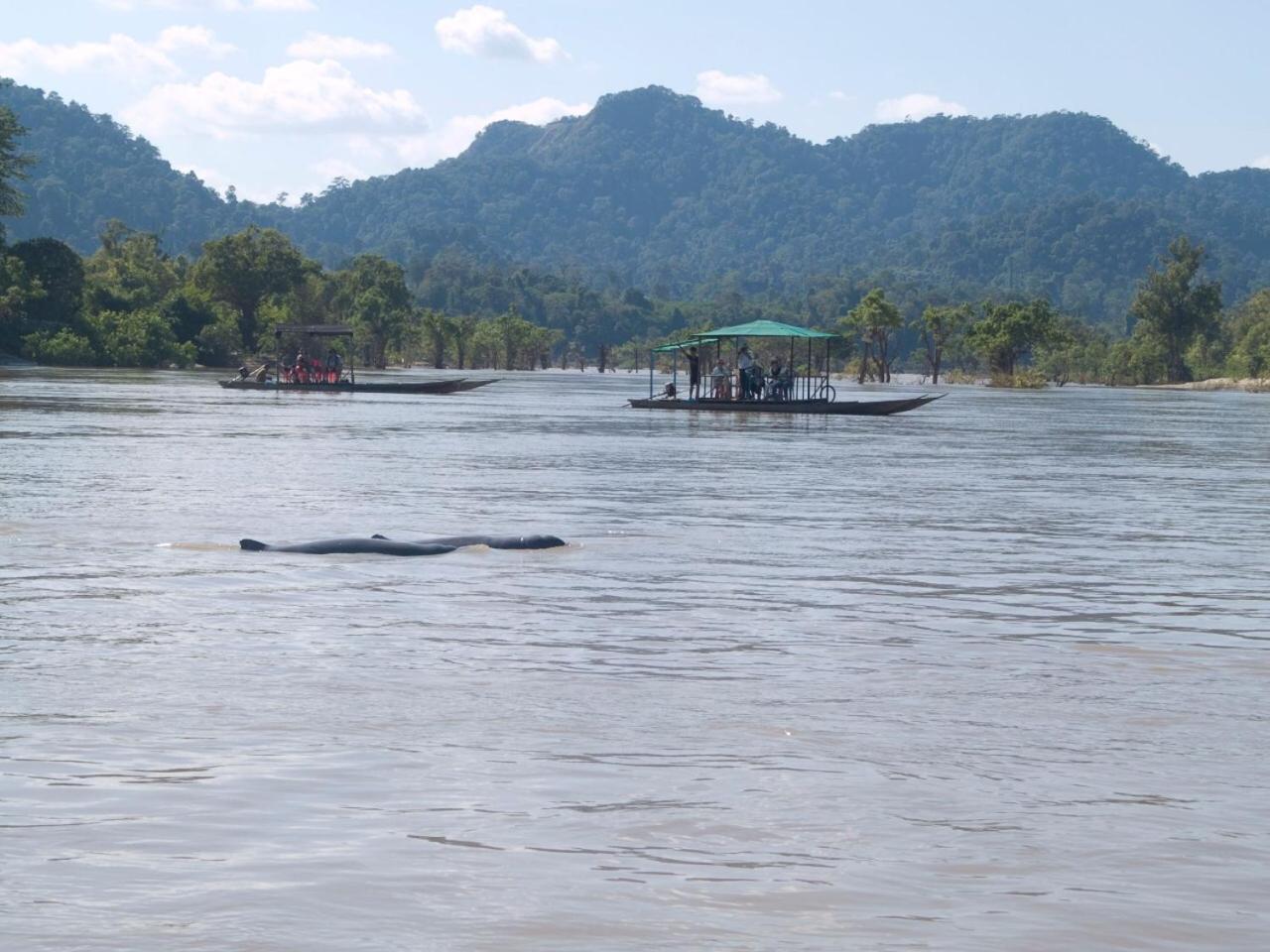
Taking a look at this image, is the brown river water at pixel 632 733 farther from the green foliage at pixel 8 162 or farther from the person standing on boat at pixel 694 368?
the green foliage at pixel 8 162

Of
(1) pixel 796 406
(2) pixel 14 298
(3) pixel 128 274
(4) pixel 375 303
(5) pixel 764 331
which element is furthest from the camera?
(4) pixel 375 303

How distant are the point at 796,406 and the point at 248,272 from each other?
73969 millimetres

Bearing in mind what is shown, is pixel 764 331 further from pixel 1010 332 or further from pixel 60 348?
pixel 1010 332

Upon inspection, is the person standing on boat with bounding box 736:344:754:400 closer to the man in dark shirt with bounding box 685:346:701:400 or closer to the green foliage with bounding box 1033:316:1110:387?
the man in dark shirt with bounding box 685:346:701:400

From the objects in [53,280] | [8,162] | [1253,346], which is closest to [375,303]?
[53,280]

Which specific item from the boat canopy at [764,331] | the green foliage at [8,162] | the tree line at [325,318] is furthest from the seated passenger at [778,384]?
the green foliage at [8,162]

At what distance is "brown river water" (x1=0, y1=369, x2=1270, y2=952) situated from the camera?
5.75 metres

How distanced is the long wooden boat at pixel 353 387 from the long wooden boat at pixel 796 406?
15.2 m

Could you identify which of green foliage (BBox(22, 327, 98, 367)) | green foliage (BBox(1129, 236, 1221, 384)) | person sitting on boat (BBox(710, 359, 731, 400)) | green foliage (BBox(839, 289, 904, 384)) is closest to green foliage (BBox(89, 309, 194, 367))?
green foliage (BBox(22, 327, 98, 367))

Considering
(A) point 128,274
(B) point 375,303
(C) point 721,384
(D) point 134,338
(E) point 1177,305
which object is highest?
(A) point 128,274

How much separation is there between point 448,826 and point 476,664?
3.40m

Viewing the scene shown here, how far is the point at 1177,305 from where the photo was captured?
139000mm

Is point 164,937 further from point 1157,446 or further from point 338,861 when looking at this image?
point 1157,446

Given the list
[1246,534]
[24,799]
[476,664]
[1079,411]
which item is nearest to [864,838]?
[24,799]
